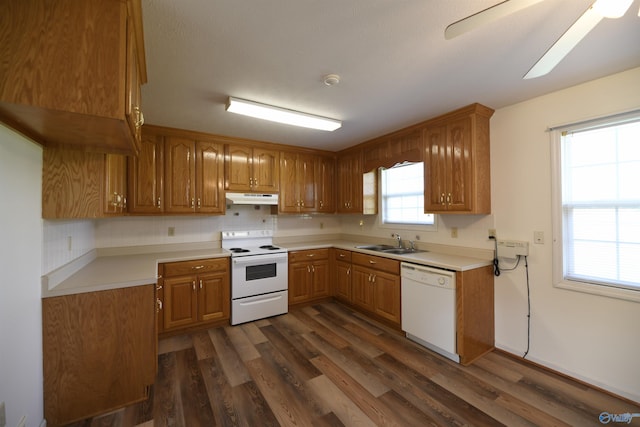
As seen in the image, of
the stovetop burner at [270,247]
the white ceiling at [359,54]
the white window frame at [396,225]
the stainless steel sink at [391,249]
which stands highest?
the white ceiling at [359,54]

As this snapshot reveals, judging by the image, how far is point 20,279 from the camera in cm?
142

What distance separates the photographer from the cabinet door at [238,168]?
11.4 feet

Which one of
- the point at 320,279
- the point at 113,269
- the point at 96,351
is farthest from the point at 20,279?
the point at 320,279

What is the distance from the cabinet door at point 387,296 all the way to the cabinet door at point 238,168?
82.6 inches

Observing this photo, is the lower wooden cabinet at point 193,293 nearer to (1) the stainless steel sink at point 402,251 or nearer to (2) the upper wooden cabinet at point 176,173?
(2) the upper wooden cabinet at point 176,173

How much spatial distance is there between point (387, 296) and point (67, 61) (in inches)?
122

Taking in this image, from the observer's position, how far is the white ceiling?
133 centimetres

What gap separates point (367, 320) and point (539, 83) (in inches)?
114

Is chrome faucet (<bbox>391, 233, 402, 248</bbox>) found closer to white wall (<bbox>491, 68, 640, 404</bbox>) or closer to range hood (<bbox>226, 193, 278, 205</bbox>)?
white wall (<bbox>491, 68, 640, 404</bbox>)

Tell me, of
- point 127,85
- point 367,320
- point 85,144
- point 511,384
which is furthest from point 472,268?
point 85,144

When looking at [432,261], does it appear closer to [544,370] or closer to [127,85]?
[544,370]

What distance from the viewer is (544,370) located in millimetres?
2273

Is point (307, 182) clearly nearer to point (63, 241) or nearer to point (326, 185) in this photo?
point (326, 185)

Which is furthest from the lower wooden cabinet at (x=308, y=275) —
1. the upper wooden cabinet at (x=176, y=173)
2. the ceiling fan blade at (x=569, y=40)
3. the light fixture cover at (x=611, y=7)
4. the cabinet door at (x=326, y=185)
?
the light fixture cover at (x=611, y=7)
